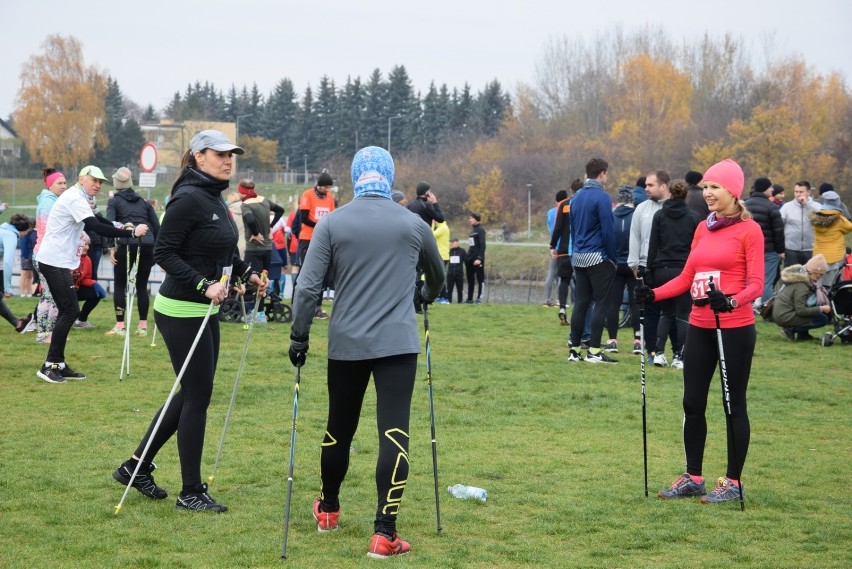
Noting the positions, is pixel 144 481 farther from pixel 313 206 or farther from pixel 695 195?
pixel 313 206

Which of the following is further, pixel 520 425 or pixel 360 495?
pixel 520 425

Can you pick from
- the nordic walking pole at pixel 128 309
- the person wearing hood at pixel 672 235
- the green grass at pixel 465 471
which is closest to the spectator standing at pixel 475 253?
the green grass at pixel 465 471

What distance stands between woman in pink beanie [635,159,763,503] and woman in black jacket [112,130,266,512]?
2.74 m

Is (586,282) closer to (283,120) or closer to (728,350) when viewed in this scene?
(728,350)

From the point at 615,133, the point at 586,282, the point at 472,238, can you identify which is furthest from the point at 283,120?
the point at 586,282

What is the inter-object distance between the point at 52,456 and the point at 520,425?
383 centimetres

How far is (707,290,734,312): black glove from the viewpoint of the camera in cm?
604

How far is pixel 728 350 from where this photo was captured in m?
6.34

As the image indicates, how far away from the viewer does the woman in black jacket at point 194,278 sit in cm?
588

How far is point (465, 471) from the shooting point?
7.11 meters

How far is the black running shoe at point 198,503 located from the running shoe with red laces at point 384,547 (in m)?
1.21

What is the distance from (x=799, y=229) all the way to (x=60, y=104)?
256ft

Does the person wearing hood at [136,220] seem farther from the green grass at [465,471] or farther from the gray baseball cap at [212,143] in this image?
the gray baseball cap at [212,143]

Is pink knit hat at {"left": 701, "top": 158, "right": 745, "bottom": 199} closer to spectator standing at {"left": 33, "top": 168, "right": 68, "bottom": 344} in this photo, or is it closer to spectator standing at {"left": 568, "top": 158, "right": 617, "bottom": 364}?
spectator standing at {"left": 568, "top": 158, "right": 617, "bottom": 364}
